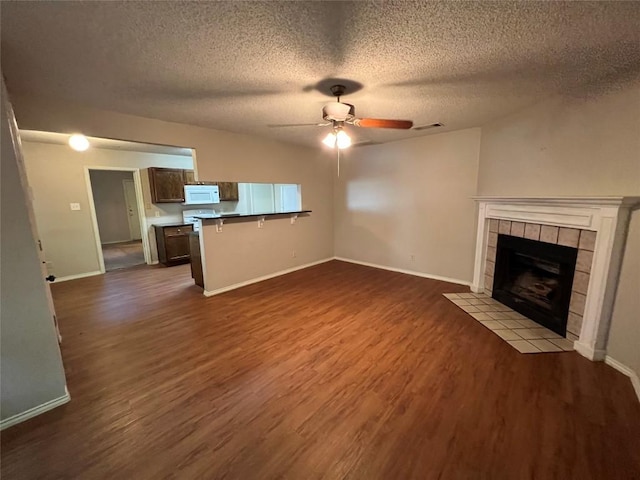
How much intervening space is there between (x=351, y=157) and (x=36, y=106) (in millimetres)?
4417

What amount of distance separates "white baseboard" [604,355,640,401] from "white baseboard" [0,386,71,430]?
4184mm

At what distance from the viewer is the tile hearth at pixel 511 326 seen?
252 centimetres

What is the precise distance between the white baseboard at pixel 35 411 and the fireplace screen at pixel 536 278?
441 cm

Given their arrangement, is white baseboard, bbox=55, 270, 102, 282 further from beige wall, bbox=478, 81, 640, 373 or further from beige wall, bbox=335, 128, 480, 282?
beige wall, bbox=478, 81, 640, 373

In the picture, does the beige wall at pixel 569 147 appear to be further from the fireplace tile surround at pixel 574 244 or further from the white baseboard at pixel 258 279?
the white baseboard at pixel 258 279

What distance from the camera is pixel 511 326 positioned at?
2883 mm

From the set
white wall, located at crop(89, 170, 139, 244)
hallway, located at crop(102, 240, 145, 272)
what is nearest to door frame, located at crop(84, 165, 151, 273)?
hallway, located at crop(102, 240, 145, 272)

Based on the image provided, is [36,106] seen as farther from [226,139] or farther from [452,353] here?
[452,353]

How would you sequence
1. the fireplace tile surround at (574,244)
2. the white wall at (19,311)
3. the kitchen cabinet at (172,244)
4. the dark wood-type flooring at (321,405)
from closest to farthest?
1. the dark wood-type flooring at (321,405)
2. the white wall at (19,311)
3. the fireplace tile surround at (574,244)
4. the kitchen cabinet at (172,244)

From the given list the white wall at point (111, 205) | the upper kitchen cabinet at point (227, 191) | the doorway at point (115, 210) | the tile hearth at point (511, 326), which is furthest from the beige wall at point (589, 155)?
the white wall at point (111, 205)

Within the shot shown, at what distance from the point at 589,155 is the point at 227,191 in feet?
21.4

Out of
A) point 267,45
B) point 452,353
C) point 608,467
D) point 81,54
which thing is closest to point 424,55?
point 267,45

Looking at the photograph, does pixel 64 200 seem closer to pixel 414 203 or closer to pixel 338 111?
pixel 338 111

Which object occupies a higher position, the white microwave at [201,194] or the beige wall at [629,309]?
the white microwave at [201,194]
